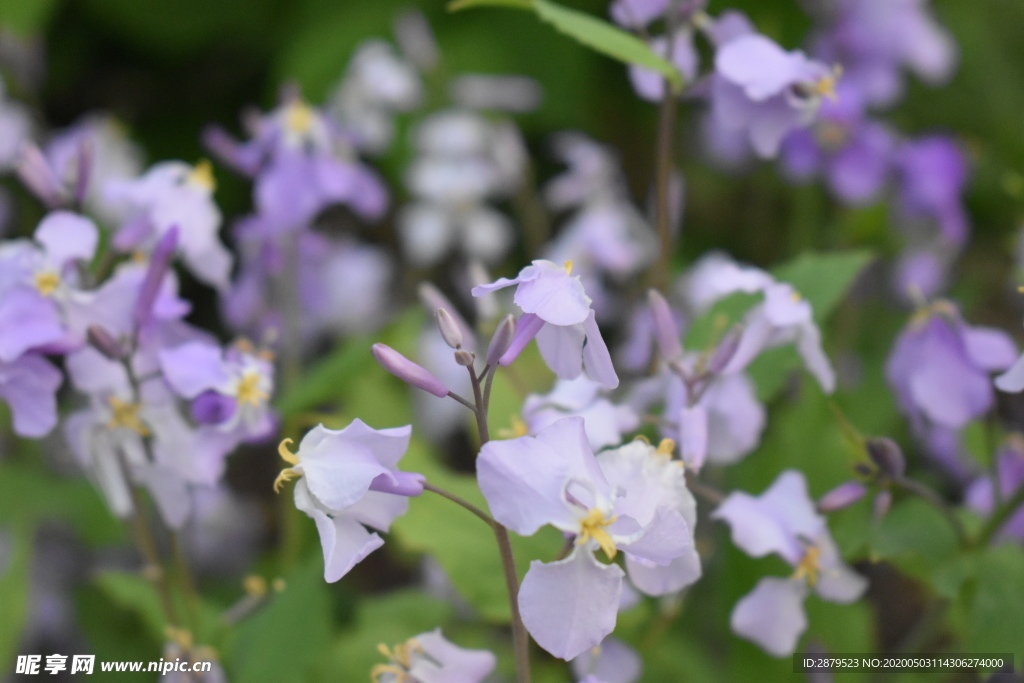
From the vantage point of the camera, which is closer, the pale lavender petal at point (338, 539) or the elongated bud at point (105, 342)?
the pale lavender petal at point (338, 539)

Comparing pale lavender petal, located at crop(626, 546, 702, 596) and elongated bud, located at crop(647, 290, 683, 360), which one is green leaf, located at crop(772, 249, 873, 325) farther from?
pale lavender petal, located at crop(626, 546, 702, 596)

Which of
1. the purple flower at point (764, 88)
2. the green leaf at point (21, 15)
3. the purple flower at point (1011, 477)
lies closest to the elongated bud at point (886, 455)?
the purple flower at point (1011, 477)

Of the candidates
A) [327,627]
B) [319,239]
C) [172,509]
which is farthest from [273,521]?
[172,509]

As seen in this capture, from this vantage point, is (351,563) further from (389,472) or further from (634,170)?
(634,170)

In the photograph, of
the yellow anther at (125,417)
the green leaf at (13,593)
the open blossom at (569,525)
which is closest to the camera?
the open blossom at (569,525)

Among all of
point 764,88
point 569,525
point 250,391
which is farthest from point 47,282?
point 764,88

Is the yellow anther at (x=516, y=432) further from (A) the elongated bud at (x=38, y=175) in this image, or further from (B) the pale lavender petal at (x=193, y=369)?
(A) the elongated bud at (x=38, y=175)

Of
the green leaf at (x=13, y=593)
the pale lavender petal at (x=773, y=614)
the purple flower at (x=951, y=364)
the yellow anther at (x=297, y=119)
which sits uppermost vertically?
the yellow anther at (x=297, y=119)
